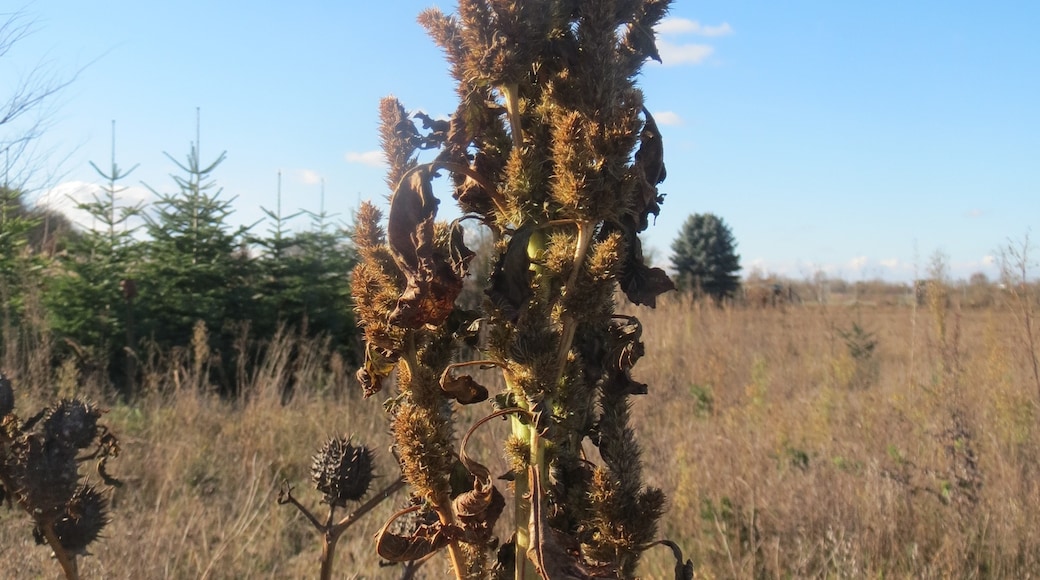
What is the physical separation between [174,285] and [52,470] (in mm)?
7917

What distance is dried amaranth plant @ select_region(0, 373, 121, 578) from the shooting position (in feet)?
4.55

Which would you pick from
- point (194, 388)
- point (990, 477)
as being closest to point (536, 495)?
point (990, 477)

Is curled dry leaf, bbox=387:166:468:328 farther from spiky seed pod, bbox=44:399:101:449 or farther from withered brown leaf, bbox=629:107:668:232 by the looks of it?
spiky seed pod, bbox=44:399:101:449

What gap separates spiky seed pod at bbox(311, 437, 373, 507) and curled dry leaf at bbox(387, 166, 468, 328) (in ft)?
2.27

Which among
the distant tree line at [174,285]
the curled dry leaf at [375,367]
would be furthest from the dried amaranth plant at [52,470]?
the distant tree line at [174,285]

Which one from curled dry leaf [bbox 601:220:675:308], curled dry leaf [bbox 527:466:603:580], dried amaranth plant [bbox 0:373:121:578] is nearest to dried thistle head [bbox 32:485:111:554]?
dried amaranth plant [bbox 0:373:121:578]

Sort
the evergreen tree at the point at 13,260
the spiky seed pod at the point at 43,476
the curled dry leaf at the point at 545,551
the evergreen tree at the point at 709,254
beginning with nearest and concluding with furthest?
1. the curled dry leaf at the point at 545,551
2. the spiky seed pod at the point at 43,476
3. the evergreen tree at the point at 13,260
4. the evergreen tree at the point at 709,254

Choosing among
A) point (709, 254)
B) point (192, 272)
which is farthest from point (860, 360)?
point (709, 254)

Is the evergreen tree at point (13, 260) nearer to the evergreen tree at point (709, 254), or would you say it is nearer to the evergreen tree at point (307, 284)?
the evergreen tree at point (307, 284)

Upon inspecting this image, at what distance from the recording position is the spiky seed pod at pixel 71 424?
1424 millimetres

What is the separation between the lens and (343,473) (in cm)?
162

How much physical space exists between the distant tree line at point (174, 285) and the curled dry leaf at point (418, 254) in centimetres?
711

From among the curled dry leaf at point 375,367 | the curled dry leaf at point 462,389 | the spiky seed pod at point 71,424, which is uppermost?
the curled dry leaf at point 375,367

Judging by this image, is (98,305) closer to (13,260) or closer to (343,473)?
(13,260)
